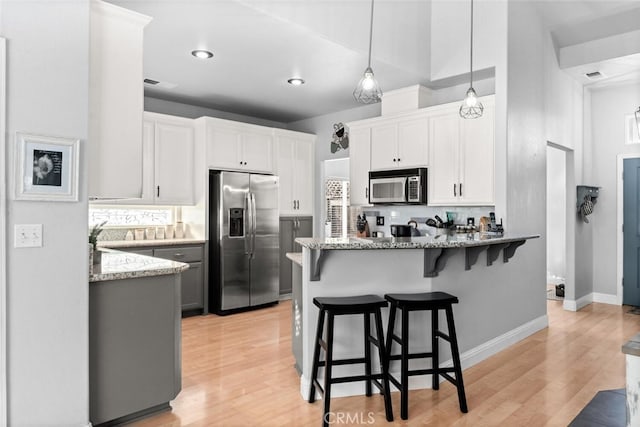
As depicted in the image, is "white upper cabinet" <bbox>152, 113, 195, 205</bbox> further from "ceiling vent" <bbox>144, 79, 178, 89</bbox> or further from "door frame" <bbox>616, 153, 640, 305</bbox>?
"door frame" <bbox>616, 153, 640, 305</bbox>

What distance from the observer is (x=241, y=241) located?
541 cm

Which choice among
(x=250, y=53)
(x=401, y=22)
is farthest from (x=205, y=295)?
(x=401, y=22)

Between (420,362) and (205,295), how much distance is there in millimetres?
3080

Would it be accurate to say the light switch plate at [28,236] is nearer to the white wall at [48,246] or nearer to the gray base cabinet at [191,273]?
the white wall at [48,246]

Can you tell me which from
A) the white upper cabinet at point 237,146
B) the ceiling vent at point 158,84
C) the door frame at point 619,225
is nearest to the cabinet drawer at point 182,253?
the white upper cabinet at point 237,146

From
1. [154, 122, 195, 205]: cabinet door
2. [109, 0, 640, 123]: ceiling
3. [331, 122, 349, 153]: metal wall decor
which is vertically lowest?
[154, 122, 195, 205]: cabinet door

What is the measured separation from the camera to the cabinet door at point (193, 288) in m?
5.13

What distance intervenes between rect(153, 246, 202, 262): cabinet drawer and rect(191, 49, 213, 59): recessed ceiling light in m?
2.21

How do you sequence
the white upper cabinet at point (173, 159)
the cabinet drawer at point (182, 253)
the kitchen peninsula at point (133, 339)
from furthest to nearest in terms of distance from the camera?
the white upper cabinet at point (173, 159), the cabinet drawer at point (182, 253), the kitchen peninsula at point (133, 339)

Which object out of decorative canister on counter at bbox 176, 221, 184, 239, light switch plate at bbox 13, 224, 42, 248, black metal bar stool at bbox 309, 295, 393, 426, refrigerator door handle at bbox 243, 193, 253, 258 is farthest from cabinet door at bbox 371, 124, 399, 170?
light switch plate at bbox 13, 224, 42, 248

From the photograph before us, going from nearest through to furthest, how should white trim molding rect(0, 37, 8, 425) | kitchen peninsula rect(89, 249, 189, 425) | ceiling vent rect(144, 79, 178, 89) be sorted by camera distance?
1. white trim molding rect(0, 37, 8, 425)
2. kitchen peninsula rect(89, 249, 189, 425)
3. ceiling vent rect(144, 79, 178, 89)

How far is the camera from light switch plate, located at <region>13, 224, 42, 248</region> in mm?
2090

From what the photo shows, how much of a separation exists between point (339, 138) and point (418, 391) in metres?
4.07
